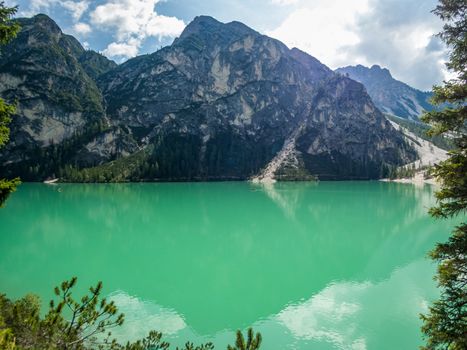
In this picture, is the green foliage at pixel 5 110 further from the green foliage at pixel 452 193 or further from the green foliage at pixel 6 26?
the green foliage at pixel 452 193

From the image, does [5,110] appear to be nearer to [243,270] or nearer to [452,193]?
[452,193]

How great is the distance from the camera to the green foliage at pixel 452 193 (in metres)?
11.3

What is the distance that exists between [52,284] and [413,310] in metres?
31.6

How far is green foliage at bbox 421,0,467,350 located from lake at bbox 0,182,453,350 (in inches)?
97.2

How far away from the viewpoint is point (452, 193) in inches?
468

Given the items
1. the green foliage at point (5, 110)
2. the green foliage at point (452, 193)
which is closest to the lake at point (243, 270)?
the green foliage at point (452, 193)

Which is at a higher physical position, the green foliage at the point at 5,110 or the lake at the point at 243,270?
the green foliage at the point at 5,110

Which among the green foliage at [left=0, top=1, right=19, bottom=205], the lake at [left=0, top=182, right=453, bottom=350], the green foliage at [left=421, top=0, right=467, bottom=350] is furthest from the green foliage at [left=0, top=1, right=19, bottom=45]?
the lake at [left=0, top=182, right=453, bottom=350]

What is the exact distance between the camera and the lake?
24.6 meters

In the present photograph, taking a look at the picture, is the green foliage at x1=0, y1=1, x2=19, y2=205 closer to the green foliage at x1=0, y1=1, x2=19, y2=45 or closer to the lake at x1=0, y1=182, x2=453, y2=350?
the green foliage at x1=0, y1=1, x2=19, y2=45

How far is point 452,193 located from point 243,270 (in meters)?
29.0

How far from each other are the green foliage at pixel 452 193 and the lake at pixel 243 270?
8.10 ft

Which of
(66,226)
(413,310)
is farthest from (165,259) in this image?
(66,226)

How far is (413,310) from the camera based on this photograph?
1079 inches
